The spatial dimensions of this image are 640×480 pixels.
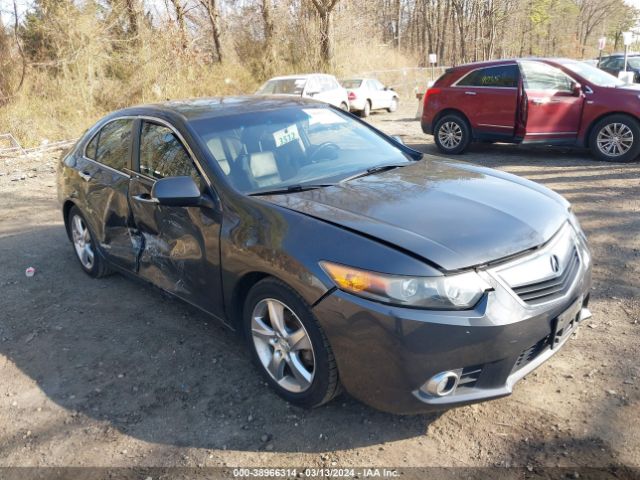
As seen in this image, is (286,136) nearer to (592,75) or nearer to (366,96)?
(592,75)

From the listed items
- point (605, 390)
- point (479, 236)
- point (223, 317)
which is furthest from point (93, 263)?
point (605, 390)

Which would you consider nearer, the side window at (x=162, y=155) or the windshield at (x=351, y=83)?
the side window at (x=162, y=155)

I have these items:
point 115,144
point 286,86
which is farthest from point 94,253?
point 286,86

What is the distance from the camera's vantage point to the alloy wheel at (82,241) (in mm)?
4926

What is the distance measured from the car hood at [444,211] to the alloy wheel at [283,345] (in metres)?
0.56

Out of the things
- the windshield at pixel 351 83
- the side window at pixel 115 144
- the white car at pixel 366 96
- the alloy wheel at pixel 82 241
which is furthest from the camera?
the windshield at pixel 351 83

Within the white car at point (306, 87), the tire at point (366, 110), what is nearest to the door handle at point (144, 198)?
the white car at point (306, 87)

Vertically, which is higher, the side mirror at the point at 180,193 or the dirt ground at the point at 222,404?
the side mirror at the point at 180,193

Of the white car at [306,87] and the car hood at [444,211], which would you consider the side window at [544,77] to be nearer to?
the car hood at [444,211]

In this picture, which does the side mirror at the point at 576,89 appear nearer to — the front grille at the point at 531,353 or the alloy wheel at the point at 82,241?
the front grille at the point at 531,353

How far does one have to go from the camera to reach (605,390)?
2.94 m

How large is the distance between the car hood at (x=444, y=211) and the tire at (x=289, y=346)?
471 mm

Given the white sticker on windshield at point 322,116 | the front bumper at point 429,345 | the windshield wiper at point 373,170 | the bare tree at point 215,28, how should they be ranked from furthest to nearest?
1. the bare tree at point 215,28
2. the white sticker on windshield at point 322,116
3. the windshield wiper at point 373,170
4. the front bumper at point 429,345

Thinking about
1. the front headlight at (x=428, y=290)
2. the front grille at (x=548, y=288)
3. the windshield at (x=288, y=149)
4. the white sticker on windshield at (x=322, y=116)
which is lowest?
the front grille at (x=548, y=288)
